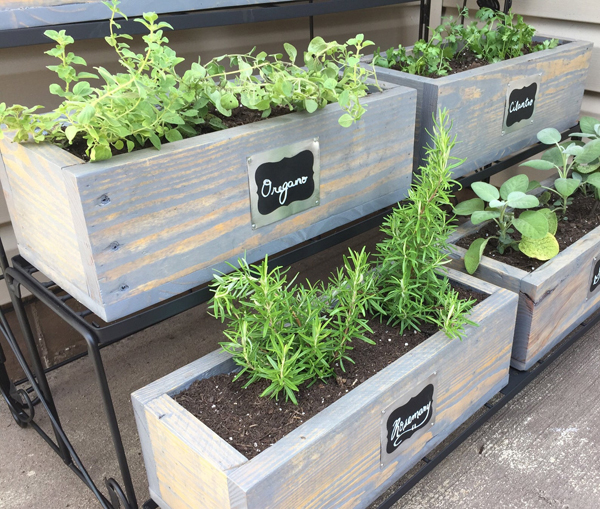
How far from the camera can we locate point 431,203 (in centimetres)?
112

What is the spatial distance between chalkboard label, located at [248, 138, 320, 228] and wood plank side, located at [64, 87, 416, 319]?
0.02m

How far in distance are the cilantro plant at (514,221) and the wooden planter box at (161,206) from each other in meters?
0.34

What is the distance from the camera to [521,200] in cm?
131

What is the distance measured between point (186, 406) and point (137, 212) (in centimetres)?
34

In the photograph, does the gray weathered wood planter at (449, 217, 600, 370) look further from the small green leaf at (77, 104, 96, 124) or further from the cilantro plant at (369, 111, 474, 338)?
the small green leaf at (77, 104, 96, 124)

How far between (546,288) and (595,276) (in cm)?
30

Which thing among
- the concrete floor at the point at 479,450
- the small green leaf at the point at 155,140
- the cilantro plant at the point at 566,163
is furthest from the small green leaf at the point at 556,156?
the small green leaf at the point at 155,140

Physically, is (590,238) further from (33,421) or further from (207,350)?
(33,421)

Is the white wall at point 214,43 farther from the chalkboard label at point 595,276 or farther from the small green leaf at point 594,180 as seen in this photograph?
the chalkboard label at point 595,276

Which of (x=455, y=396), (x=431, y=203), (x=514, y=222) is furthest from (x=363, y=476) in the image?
(x=514, y=222)

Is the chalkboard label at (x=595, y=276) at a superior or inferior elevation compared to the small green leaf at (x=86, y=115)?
inferior

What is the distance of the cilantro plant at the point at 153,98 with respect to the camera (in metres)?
0.87

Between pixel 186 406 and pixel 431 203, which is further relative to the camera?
pixel 431 203

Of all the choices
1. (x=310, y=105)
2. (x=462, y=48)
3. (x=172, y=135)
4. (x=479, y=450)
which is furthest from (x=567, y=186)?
(x=172, y=135)
